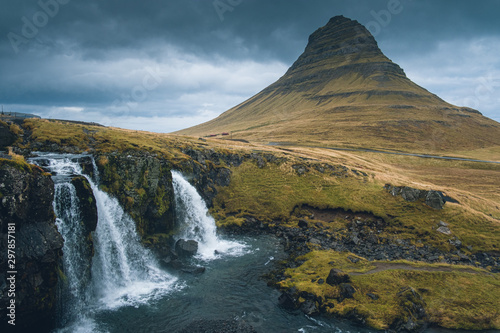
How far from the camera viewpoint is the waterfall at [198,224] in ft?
146

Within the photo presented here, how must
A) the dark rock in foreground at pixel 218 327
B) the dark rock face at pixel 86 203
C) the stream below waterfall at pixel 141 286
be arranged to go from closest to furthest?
1. the dark rock in foreground at pixel 218 327
2. the stream below waterfall at pixel 141 286
3. the dark rock face at pixel 86 203

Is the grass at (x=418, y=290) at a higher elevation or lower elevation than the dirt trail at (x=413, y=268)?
lower

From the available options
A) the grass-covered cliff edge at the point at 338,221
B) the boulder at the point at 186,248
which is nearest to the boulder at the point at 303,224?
the grass-covered cliff edge at the point at 338,221

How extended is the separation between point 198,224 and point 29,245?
2745cm

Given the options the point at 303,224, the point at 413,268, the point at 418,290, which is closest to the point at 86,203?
the point at 303,224

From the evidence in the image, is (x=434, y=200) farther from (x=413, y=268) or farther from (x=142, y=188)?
(x=142, y=188)

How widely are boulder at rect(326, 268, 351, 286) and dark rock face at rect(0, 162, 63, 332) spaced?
95.2 feet

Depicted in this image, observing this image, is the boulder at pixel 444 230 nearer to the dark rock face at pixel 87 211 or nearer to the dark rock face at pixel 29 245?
the dark rock face at pixel 87 211

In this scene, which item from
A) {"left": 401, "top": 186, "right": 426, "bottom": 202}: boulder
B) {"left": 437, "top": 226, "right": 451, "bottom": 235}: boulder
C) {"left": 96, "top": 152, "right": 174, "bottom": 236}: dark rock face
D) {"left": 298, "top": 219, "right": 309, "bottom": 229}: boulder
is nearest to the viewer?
{"left": 96, "top": 152, "right": 174, "bottom": 236}: dark rock face

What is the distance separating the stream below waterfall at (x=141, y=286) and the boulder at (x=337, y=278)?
519cm

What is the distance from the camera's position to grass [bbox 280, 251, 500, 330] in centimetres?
2714

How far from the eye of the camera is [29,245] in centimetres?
2336

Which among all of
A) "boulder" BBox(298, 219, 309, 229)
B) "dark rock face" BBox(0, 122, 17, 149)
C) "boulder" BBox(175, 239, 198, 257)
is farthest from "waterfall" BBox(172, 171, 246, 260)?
"dark rock face" BBox(0, 122, 17, 149)

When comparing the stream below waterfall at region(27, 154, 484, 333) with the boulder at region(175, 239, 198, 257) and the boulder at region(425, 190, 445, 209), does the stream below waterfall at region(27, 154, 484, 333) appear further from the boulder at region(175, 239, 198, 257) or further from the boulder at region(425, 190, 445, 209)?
the boulder at region(425, 190, 445, 209)
